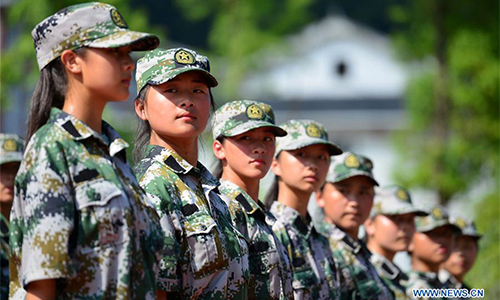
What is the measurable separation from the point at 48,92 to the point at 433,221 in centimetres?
578

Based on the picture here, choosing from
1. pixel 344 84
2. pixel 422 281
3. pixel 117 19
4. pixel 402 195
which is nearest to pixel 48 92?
pixel 117 19

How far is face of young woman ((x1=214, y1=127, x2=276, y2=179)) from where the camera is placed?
5.30m

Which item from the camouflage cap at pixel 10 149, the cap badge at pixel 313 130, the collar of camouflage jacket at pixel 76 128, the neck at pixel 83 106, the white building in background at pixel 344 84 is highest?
the neck at pixel 83 106

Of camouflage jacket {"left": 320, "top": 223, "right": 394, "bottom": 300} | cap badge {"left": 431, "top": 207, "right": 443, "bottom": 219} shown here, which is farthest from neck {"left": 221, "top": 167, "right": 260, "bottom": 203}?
cap badge {"left": 431, "top": 207, "right": 443, "bottom": 219}

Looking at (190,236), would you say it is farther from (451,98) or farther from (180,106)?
(451,98)

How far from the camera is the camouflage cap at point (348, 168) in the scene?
7020 millimetres

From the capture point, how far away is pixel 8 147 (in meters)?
6.55

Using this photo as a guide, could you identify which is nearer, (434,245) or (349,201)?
(349,201)

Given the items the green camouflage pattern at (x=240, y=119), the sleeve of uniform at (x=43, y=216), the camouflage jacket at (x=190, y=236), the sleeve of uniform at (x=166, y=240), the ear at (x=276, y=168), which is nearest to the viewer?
the sleeve of uniform at (x=43, y=216)

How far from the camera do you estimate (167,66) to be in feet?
14.5

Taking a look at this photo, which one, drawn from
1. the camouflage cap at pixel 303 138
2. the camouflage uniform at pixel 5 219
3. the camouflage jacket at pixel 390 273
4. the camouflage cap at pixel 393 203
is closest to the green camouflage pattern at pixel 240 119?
the camouflage cap at pixel 303 138

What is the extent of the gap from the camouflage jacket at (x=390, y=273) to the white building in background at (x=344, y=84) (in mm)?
19947

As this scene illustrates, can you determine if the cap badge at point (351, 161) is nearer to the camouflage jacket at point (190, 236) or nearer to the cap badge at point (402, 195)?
the cap badge at point (402, 195)

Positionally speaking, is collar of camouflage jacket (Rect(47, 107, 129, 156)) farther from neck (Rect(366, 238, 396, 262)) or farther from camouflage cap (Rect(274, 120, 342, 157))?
neck (Rect(366, 238, 396, 262))
